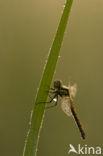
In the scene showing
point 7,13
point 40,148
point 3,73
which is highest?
point 7,13

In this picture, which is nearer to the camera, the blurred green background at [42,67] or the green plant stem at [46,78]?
the green plant stem at [46,78]

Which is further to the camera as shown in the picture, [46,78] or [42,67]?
[42,67]

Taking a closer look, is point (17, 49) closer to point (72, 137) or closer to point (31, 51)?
point (31, 51)

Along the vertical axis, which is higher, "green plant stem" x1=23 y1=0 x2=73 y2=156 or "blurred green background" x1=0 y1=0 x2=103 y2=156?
"blurred green background" x1=0 y1=0 x2=103 y2=156

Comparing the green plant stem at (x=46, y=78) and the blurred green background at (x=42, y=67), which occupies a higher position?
the blurred green background at (x=42, y=67)

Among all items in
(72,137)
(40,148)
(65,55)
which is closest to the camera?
(40,148)

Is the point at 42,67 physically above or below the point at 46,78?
above

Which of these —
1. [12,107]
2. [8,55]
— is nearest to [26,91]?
[12,107]

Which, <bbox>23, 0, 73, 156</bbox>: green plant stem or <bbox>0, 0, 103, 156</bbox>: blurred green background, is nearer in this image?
<bbox>23, 0, 73, 156</bbox>: green plant stem
